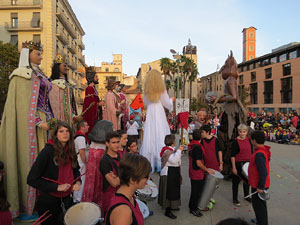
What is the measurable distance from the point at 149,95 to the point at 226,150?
2421 mm

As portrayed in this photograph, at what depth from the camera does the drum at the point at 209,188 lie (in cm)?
392

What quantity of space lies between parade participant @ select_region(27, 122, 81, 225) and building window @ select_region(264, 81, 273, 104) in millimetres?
50252

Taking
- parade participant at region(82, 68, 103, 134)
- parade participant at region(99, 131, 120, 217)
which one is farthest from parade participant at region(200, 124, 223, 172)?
parade participant at region(82, 68, 103, 134)

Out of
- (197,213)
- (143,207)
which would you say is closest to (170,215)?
(197,213)

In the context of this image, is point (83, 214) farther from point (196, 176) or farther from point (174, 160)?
point (196, 176)

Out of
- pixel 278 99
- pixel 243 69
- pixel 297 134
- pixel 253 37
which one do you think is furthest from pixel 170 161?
pixel 253 37

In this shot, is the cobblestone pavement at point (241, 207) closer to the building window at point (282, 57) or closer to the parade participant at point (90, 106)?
the parade participant at point (90, 106)

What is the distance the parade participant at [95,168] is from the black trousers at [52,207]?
83 centimetres

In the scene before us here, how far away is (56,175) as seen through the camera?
2.62 metres

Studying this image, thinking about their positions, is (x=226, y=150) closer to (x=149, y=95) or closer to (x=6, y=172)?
(x=149, y=95)

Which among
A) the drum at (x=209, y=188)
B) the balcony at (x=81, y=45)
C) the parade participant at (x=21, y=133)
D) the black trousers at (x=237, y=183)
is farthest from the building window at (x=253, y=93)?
the parade participant at (x=21, y=133)

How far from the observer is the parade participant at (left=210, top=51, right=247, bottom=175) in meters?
5.89

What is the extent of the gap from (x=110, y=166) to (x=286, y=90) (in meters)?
46.9

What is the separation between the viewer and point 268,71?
46344 millimetres
